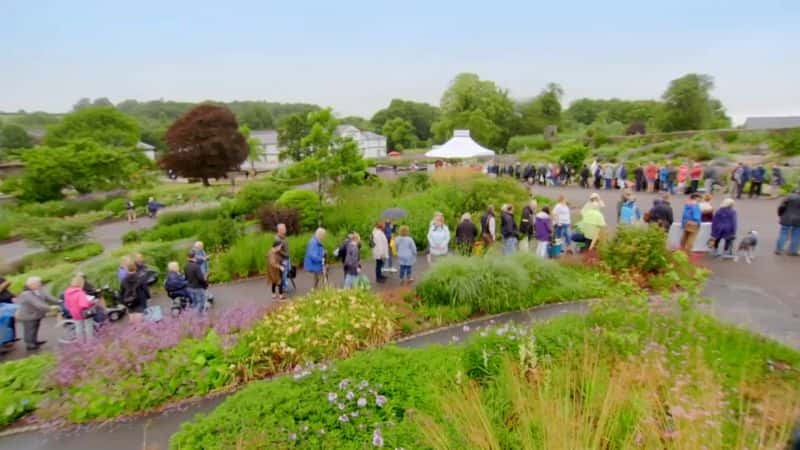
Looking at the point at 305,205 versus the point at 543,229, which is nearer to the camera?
the point at 543,229

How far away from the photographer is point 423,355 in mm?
5172

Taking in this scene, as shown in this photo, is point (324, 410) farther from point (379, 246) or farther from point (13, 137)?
point (13, 137)

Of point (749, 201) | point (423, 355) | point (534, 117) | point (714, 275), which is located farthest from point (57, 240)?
point (534, 117)

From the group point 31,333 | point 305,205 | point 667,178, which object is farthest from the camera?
point 667,178

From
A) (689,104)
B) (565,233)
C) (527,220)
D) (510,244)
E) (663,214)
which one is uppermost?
(689,104)

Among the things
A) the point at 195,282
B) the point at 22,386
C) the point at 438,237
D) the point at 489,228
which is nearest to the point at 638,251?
the point at 489,228

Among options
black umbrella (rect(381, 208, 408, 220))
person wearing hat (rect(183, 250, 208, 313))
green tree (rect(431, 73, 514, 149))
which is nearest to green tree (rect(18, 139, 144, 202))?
person wearing hat (rect(183, 250, 208, 313))

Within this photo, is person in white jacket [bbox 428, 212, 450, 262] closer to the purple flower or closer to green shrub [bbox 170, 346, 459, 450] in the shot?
green shrub [bbox 170, 346, 459, 450]

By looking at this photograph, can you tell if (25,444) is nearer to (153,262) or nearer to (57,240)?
(153,262)

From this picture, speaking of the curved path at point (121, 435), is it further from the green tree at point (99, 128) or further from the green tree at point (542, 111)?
the green tree at point (542, 111)

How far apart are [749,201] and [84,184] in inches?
1345

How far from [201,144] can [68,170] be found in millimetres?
11939

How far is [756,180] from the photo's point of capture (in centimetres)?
1599

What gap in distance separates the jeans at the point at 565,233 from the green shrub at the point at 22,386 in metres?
9.95
